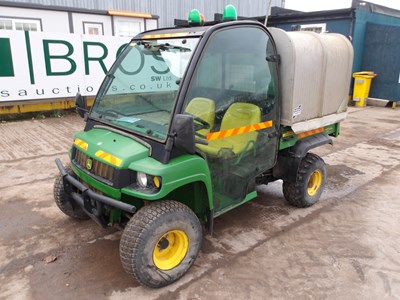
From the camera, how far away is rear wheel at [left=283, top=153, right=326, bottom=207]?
3857 millimetres

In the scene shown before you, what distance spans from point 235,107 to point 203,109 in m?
0.40

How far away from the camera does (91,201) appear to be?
2812 mm

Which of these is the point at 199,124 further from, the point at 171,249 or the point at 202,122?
the point at 171,249

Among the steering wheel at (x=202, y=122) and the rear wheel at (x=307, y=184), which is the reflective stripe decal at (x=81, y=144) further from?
the rear wheel at (x=307, y=184)

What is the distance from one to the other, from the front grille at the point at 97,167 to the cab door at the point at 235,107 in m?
0.72

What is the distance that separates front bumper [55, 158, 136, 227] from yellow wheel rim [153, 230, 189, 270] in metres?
0.42

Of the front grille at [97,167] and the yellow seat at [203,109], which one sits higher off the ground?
the yellow seat at [203,109]

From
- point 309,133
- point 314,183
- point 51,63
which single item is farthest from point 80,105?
point 51,63

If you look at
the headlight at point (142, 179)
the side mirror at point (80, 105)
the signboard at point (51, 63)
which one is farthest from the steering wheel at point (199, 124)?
the signboard at point (51, 63)

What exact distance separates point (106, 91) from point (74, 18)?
9.56 meters

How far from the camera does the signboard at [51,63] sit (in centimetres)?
804

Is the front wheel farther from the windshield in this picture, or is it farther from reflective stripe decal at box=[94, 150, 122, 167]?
the windshield

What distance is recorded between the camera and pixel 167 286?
107 inches

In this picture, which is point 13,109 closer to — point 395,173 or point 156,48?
point 156,48
